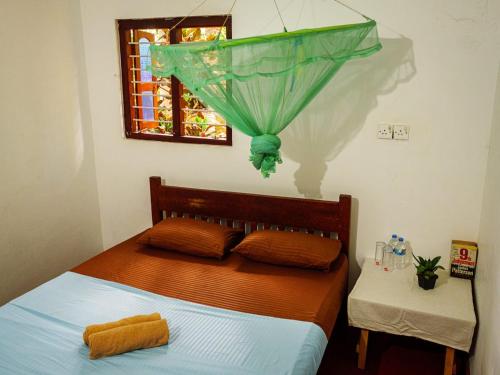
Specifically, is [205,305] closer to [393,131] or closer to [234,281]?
[234,281]

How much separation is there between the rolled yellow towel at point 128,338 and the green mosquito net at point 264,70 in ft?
3.57

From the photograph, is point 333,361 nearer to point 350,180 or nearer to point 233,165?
point 350,180

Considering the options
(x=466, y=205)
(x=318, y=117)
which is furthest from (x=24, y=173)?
(x=466, y=205)

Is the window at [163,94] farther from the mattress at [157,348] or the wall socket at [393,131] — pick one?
the mattress at [157,348]

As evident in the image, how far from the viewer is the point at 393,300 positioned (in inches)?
93.2

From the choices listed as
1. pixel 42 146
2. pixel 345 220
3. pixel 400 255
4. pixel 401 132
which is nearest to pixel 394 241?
pixel 400 255

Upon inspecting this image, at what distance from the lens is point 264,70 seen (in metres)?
2.31

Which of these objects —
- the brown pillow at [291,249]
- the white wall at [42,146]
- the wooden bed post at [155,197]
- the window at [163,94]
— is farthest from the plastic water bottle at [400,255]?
the white wall at [42,146]

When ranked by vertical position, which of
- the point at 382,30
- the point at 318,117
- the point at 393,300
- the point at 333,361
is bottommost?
the point at 333,361

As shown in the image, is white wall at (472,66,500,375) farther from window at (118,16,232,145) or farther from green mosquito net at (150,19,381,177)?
window at (118,16,232,145)

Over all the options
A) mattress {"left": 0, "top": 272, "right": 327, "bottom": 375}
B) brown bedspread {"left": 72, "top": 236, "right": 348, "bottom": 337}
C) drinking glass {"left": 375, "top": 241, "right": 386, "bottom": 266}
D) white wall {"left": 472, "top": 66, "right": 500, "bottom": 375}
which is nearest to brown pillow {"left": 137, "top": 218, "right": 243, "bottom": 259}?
brown bedspread {"left": 72, "top": 236, "right": 348, "bottom": 337}

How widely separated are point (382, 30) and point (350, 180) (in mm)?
926

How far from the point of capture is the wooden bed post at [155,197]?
334 centimetres

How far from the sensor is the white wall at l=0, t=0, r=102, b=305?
2.88m
